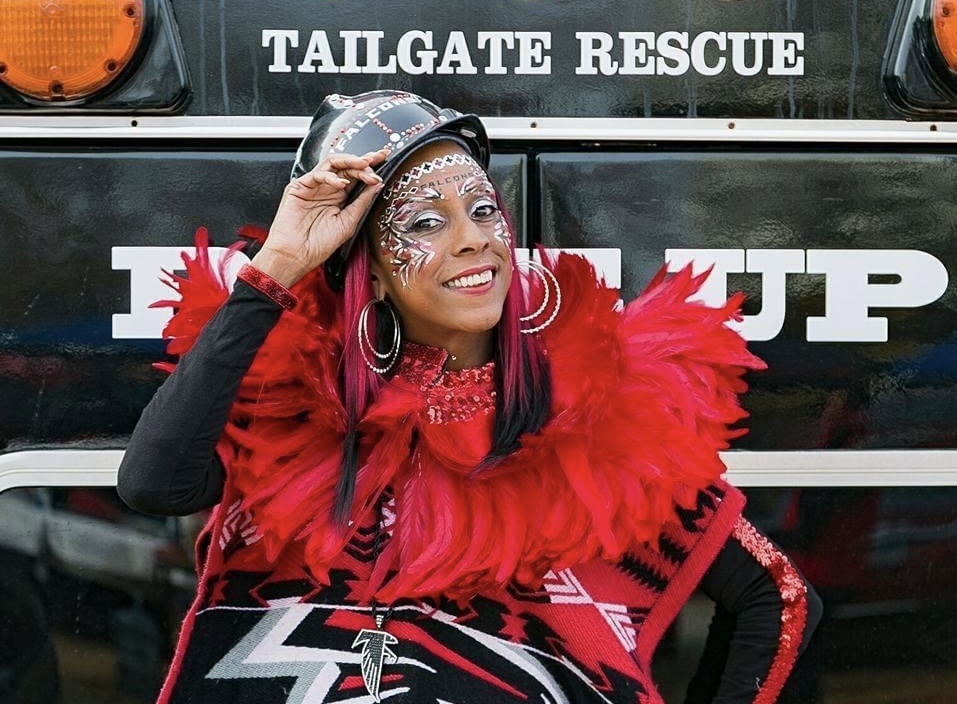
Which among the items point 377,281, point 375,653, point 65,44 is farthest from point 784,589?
point 65,44

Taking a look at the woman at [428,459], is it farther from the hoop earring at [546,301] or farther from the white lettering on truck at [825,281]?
the white lettering on truck at [825,281]

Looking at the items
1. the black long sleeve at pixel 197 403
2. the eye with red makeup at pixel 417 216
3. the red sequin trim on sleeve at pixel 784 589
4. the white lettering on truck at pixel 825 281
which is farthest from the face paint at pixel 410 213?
the red sequin trim on sleeve at pixel 784 589

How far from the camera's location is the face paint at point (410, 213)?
5.32 ft

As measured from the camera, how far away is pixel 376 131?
161 cm

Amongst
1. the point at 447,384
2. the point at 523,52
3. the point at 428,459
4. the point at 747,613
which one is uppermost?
the point at 523,52

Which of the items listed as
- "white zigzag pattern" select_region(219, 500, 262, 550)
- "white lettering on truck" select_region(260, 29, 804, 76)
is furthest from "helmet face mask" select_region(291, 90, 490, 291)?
"white zigzag pattern" select_region(219, 500, 262, 550)

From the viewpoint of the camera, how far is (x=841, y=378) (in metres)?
1.96

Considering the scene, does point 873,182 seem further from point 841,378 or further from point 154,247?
point 154,247

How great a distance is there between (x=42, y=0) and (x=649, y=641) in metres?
1.37

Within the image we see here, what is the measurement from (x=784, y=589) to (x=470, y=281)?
2.27 ft

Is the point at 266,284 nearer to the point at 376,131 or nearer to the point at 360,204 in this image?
the point at 360,204

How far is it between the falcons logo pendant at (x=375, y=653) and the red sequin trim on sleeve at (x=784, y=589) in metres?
0.57

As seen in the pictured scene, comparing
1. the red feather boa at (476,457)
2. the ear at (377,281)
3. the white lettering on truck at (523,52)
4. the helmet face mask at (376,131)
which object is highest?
the white lettering on truck at (523,52)

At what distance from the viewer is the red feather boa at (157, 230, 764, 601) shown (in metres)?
1.59
